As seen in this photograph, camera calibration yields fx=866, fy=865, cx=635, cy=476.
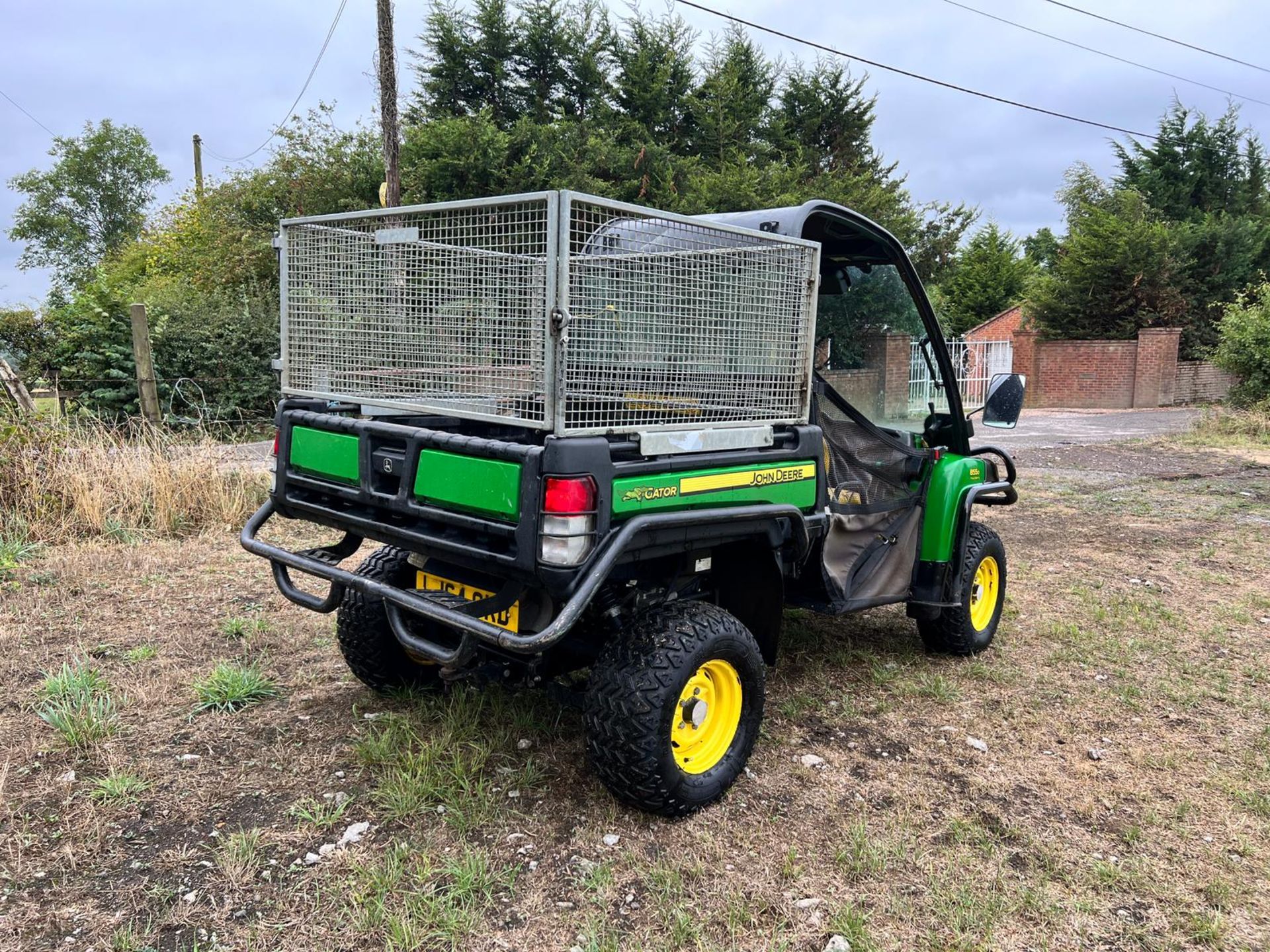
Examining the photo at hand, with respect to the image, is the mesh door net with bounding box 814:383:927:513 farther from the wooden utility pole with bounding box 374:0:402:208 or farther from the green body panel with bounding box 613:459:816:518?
the wooden utility pole with bounding box 374:0:402:208

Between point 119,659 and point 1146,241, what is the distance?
75.3 feet

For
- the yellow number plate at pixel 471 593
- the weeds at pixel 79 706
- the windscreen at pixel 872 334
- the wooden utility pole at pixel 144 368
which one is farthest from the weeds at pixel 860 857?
the wooden utility pole at pixel 144 368

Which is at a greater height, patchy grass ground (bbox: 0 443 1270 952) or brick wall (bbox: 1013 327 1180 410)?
brick wall (bbox: 1013 327 1180 410)

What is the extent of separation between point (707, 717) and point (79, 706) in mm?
2372

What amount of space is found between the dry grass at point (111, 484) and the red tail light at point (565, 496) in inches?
179

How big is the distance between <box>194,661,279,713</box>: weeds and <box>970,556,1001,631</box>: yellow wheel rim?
327cm

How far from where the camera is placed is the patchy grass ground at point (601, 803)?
89.0 inches

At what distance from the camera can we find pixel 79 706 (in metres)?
3.27

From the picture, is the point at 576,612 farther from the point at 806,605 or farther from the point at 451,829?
the point at 806,605

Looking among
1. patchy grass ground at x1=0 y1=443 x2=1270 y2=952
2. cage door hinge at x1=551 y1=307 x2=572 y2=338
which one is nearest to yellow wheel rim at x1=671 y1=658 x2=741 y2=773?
patchy grass ground at x1=0 y1=443 x2=1270 y2=952

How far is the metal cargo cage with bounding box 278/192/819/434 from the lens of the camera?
2.38m

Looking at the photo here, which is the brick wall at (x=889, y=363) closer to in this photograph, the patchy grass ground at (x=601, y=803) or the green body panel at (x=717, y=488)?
the green body panel at (x=717, y=488)

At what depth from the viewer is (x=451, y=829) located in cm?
263

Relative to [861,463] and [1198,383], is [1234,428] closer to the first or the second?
[1198,383]
